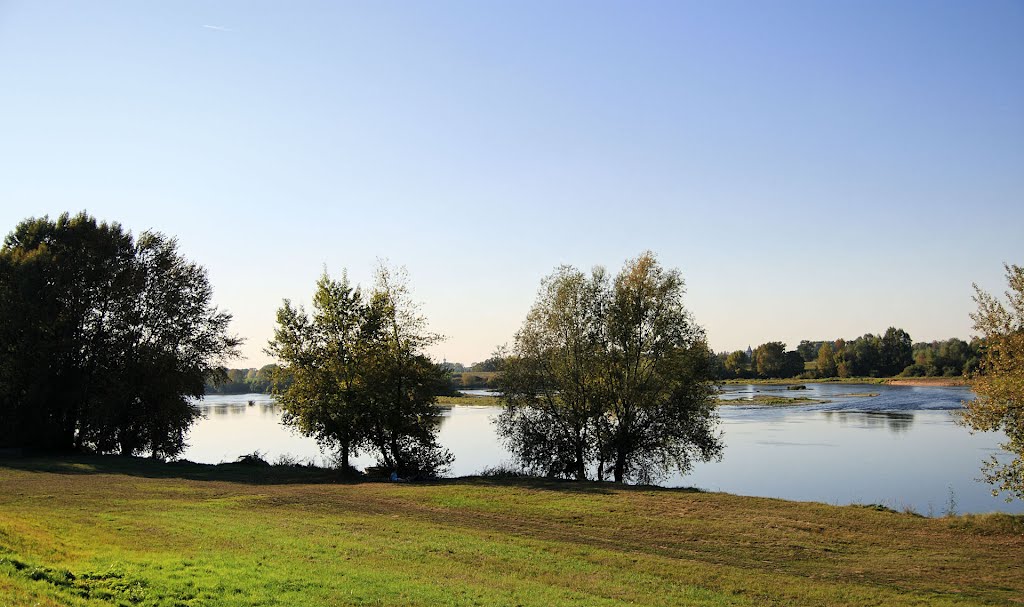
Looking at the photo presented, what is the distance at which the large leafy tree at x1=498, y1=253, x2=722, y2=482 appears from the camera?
36.5m

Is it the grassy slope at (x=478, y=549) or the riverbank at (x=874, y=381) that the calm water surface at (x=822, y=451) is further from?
the riverbank at (x=874, y=381)

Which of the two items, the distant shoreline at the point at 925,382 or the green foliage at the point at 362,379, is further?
the distant shoreline at the point at 925,382

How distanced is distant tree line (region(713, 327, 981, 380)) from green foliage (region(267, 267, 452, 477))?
107 metres

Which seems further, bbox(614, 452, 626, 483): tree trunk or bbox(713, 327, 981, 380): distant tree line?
bbox(713, 327, 981, 380): distant tree line

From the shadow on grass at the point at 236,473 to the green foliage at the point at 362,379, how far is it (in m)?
2.71

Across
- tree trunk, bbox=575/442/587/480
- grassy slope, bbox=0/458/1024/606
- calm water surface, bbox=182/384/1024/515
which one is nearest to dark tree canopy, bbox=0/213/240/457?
calm water surface, bbox=182/384/1024/515

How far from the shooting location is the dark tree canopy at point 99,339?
140 feet

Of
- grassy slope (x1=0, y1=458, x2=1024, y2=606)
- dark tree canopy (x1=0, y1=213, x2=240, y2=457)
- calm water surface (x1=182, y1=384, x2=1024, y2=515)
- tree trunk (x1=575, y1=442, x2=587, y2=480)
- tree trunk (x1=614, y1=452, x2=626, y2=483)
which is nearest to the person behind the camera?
grassy slope (x1=0, y1=458, x2=1024, y2=606)

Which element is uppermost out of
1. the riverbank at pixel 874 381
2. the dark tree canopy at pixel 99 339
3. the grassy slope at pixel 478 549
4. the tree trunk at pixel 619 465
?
the dark tree canopy at pixel 99 339

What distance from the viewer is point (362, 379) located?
37719 millimetres

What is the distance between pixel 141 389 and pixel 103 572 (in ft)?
117

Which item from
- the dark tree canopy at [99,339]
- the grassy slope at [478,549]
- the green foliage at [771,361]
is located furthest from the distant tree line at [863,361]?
the grassy slope at [478,549]

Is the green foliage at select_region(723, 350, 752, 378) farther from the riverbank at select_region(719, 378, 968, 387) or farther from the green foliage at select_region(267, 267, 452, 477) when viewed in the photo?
the green foliage at select_region(267, 267, 452, 477)

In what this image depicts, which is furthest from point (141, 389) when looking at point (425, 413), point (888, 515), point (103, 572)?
point (888, 515)
